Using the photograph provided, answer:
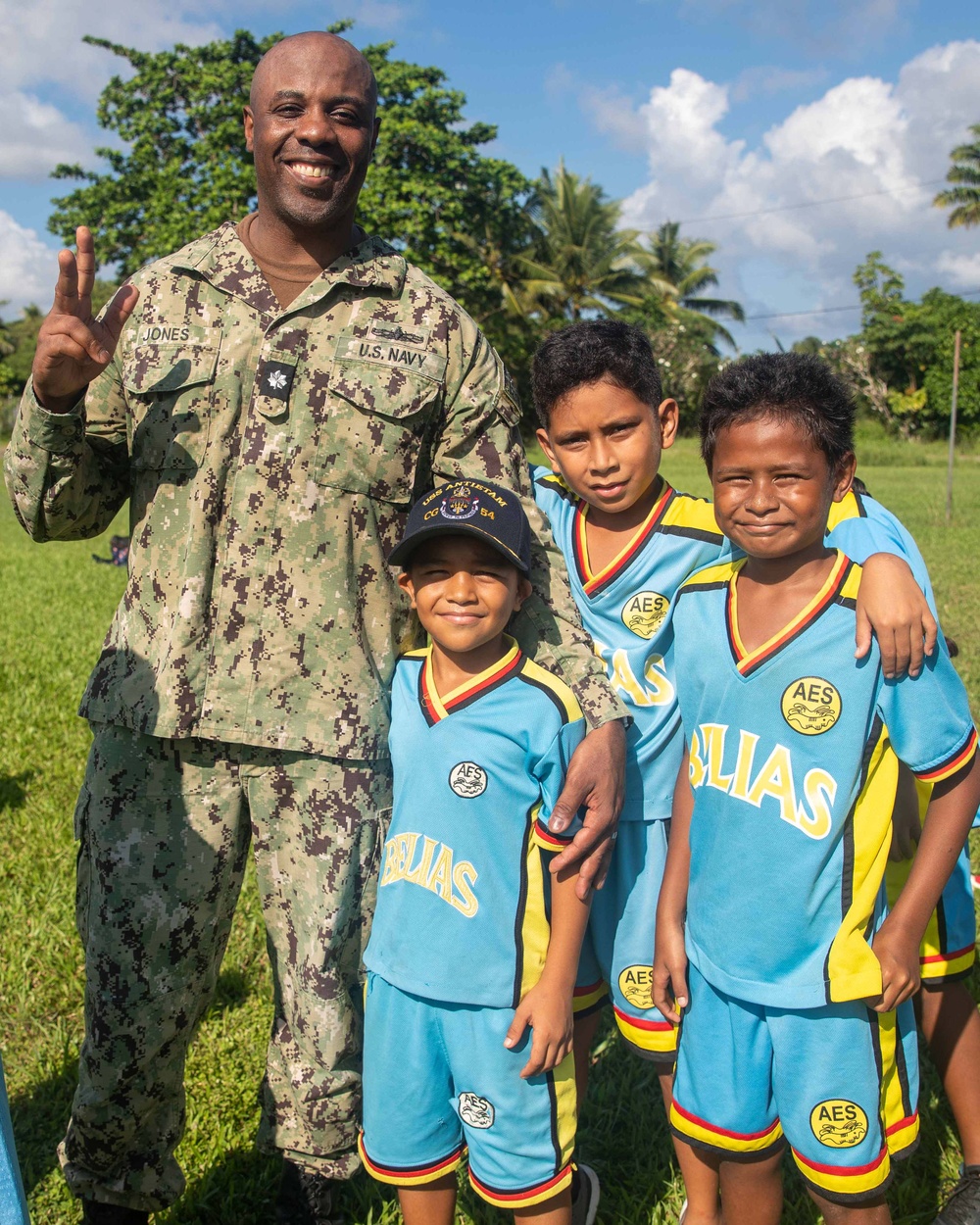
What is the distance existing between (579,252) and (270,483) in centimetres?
3968

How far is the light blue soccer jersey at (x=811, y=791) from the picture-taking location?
6.99 feet

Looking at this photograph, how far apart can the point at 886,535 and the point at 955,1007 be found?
126cm

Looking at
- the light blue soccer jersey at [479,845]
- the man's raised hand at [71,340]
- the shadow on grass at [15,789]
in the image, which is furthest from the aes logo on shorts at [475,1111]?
the shadow on grass at [15,789]

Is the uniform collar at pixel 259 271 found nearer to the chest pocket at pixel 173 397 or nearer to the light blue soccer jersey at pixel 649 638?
the chest pocket at pixel 173 397

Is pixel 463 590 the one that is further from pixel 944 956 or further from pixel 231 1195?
pixel 231 1195

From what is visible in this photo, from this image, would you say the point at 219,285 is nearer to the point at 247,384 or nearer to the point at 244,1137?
the point at 247,384

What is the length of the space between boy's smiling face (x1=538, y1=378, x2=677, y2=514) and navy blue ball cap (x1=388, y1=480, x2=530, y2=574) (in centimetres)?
36

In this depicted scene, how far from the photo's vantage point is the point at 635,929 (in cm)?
267

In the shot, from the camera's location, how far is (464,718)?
2.23 meters

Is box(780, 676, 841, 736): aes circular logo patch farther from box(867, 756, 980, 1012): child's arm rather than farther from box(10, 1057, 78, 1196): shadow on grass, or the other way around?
box(10, 1057, 78, 1196): shadow on grass

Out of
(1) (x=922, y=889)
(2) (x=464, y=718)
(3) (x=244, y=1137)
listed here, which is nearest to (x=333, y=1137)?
(3) (x=244, y=1137)

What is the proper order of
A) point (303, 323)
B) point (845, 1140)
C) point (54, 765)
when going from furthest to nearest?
1. point (54, 765)
2. point (303, 323)
3. point (845, 1140)

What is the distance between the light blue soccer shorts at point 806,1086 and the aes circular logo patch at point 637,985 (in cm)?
31

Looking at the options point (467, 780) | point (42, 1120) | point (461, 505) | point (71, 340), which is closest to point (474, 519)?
point (461, 505)
